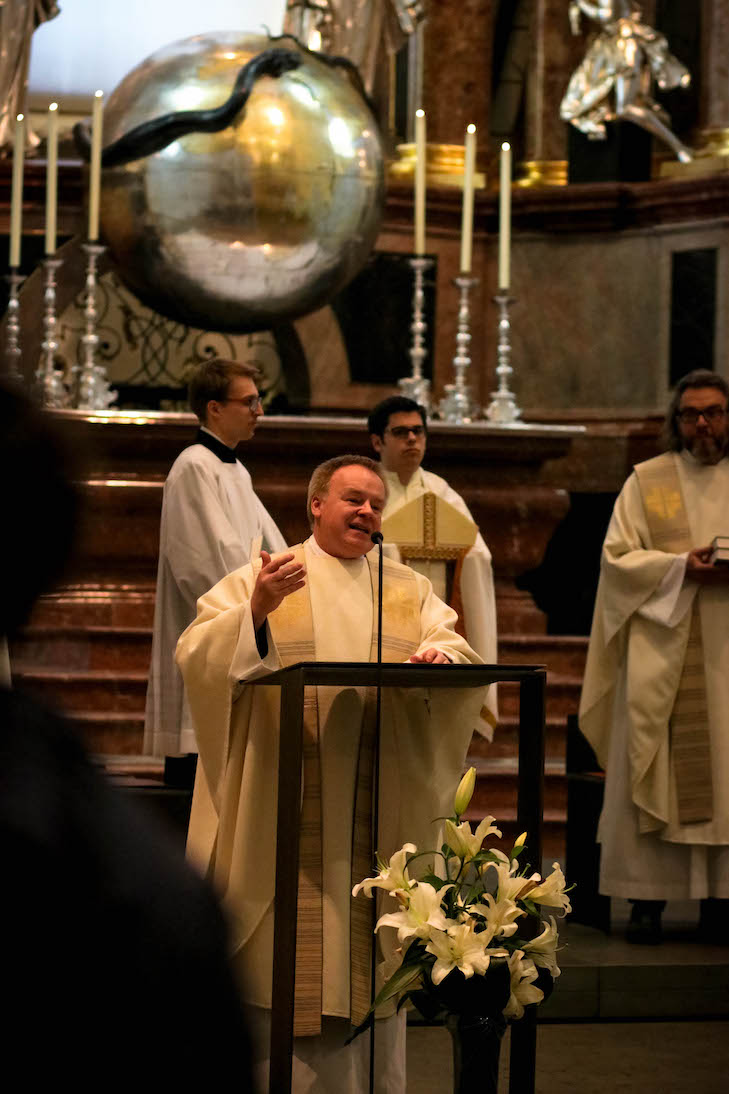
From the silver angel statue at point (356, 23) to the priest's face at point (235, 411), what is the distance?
4534mm

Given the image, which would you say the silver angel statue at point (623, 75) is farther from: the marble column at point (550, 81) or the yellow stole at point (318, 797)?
the yellow stole at point (318, 797)

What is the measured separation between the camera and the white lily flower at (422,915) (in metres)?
3.77

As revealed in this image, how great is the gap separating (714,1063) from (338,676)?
204 cm

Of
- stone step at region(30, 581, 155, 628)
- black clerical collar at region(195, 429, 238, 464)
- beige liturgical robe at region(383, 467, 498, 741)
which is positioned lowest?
stone step at region(30, 581, 155, 628)

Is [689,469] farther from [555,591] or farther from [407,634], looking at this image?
[555,591]

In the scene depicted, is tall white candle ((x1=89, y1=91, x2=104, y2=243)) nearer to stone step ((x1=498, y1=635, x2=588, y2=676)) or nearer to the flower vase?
stone step ((x1=498, y1=635, x2=588, y2=676))

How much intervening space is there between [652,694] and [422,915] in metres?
2.58

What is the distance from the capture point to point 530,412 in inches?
423

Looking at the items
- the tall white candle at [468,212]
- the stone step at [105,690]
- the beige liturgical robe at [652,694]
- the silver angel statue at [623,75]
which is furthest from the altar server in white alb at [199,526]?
the silver angel statue at [623,75]

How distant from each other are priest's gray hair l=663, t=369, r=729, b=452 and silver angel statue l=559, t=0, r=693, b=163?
4.28 meters

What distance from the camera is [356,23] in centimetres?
1014

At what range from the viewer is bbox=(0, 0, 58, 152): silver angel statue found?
9406 mm

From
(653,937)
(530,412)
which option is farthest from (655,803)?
(530,412)

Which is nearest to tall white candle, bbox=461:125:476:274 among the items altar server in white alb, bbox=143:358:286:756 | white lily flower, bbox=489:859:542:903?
altar server in white alb, bbox=143:358:286:756
